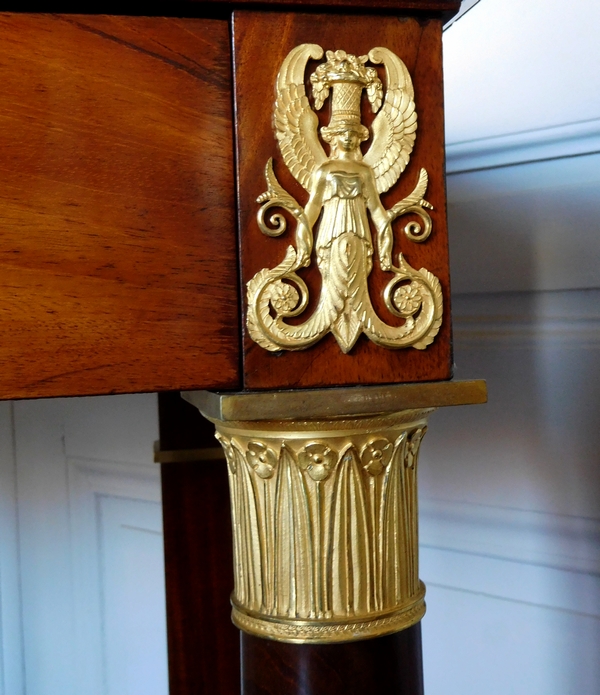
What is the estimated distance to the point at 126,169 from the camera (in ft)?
0.98

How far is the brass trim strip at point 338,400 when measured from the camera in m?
0.31

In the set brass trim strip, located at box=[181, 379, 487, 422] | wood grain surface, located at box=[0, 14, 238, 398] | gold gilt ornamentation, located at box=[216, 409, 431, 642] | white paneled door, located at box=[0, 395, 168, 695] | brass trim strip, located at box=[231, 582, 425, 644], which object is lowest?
white paneled door, located at box=[0, 395, 168, 695]

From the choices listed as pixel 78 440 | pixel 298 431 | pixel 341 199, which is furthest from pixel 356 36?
pixel 78 440

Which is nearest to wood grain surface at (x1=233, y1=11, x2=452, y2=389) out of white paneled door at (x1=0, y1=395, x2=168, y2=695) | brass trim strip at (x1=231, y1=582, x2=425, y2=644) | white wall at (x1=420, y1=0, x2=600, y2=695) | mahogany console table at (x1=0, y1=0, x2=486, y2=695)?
mahogany console table at (x1=0, y1=0, x2=486, y2=695)

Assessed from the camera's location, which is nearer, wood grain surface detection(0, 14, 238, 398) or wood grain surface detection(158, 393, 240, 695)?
wood grain surface detection(0, 14, 238, 398)

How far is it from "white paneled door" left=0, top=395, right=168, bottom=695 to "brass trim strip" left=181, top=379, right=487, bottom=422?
25.6 inches

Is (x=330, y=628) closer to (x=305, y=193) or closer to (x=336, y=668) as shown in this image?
(x=336, y=668)

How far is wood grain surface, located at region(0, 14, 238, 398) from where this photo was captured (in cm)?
29

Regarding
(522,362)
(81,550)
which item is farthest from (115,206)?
(81,550)

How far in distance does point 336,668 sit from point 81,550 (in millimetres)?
806

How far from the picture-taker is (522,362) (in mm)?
712

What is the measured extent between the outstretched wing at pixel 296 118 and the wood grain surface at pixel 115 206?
22mm

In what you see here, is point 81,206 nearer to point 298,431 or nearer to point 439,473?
point 298,431

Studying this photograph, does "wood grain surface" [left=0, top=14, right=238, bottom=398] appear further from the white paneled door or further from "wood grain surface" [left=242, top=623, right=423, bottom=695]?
the white paneled door
